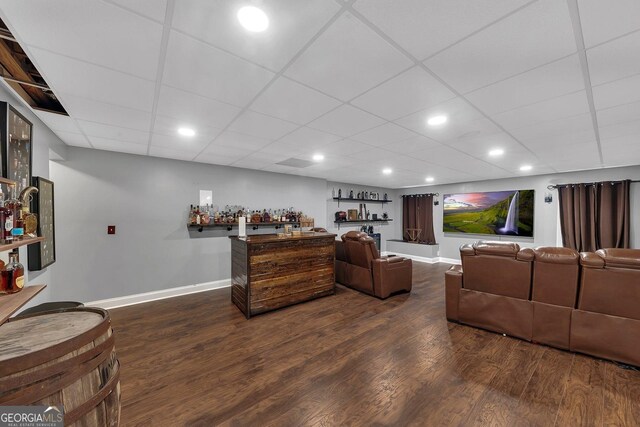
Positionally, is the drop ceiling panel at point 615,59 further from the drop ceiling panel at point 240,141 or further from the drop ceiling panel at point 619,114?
the drop ceiling panel at point 240,141

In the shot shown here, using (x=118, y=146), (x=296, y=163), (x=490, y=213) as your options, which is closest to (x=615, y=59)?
(x=296, y=163)

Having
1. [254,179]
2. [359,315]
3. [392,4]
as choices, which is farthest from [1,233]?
[254,179]

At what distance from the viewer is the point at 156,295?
4.01m

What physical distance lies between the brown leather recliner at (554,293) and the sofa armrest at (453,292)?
2.35ft

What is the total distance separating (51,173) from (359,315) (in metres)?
4.64

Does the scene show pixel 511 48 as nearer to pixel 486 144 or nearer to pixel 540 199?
pixel 486 144

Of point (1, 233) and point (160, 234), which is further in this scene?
point (160, 234)

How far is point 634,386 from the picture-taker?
1.94 m

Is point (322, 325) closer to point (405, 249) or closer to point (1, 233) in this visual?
point (1, 233)

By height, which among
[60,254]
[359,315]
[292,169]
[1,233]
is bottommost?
[359,315]

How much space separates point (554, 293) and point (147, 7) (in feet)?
12.6

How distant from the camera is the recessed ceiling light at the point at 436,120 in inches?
92.9

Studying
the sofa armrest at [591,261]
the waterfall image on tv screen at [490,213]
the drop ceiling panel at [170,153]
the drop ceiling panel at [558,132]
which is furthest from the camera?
the waterfall image on tv screen at [490,213]

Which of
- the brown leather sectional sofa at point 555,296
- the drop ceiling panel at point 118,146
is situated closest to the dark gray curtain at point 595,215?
the brown leather sectional sofa at point 555,296
